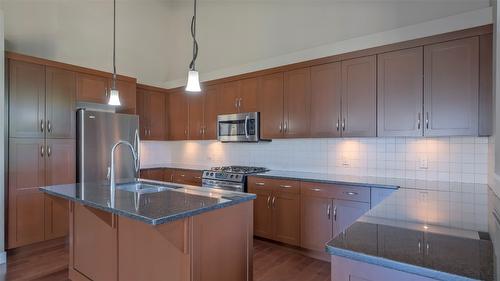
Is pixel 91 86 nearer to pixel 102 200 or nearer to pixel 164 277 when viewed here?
pixel 102 200

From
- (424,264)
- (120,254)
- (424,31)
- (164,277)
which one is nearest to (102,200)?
(120,254)

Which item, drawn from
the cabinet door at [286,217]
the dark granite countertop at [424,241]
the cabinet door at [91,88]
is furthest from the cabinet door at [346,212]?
the cabinet door at [91,88]

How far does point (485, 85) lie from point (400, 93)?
2.21ft

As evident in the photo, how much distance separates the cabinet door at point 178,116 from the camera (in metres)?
5.05

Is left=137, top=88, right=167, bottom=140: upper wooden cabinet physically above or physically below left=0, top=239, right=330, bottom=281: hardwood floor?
above

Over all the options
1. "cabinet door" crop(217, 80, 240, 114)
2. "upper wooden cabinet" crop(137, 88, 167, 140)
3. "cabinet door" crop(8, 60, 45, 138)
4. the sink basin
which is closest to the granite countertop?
the sink basin

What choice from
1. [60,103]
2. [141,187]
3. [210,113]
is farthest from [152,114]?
[141,187]

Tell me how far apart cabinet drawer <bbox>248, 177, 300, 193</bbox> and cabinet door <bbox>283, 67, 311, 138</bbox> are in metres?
0.67

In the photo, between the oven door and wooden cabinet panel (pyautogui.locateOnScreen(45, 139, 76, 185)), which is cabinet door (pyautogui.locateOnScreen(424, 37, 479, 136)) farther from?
wooden cabinet panel (pyautogui.locateOnScreen(45, 139, 76, 185))

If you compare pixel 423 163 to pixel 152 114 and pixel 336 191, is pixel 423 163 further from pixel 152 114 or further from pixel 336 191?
pixel 152 114

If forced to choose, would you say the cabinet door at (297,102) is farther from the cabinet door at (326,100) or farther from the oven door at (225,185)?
the oven door at (225,185)

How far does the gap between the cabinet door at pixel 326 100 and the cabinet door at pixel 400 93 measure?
0.47 meters

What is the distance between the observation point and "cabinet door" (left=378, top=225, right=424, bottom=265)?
891mm

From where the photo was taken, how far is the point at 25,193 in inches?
130
